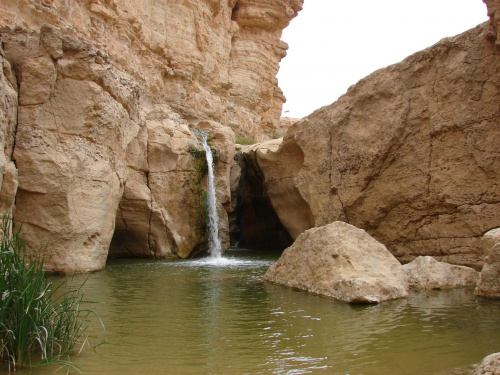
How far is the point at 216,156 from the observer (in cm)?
1523

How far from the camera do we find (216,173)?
1529cm

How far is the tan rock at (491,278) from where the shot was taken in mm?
6302

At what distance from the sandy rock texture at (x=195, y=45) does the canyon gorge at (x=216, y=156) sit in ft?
0.43

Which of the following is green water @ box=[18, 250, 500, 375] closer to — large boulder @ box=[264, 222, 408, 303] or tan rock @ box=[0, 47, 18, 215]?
large boulder @ box=[264, 222, 408, 303]

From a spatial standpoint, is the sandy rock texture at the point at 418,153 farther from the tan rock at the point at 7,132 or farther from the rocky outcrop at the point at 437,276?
the tan rock at the point at 7,132

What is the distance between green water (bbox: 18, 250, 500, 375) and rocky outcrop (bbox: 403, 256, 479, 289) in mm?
352

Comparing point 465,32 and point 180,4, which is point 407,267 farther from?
point 180,4

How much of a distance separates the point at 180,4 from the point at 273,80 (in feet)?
30.0

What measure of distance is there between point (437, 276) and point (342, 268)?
1.79 meters

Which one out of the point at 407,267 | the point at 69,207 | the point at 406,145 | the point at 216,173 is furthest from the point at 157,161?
the point at 407,267

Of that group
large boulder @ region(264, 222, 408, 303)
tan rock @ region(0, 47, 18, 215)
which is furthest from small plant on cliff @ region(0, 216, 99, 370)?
tan rock @ region(0, 47, 18, 215)

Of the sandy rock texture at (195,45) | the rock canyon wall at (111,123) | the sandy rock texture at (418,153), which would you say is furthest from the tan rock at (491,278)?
the sandy rock texture at (195,45)

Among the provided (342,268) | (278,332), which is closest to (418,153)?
(342,268)

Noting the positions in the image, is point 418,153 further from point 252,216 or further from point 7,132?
point 252,216
